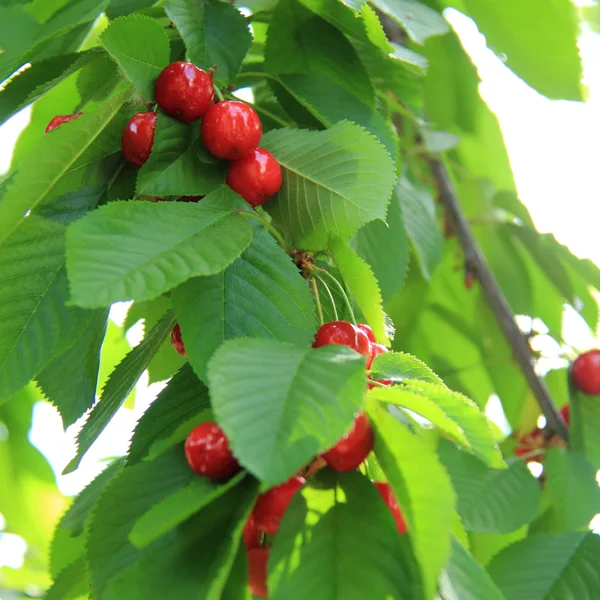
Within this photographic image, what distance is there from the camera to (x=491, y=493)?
1.14m

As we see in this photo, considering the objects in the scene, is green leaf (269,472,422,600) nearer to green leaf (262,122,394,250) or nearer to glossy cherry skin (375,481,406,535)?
glossy cherry skin (375,481,406,535)

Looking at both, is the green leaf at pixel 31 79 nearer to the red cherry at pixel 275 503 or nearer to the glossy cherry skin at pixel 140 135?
the glossy cherry skin at pixel 140 135

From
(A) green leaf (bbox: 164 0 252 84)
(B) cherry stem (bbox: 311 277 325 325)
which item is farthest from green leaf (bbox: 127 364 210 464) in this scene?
(A) green leaf (bbox: 164 0 252 84)

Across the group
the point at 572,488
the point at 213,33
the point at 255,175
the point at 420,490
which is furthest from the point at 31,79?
the point at 572,488

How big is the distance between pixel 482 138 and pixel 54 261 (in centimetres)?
143

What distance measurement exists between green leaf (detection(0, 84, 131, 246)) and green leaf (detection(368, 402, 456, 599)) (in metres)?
0.36

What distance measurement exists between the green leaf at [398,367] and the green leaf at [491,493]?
53 centimetres

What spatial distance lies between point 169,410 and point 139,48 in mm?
341

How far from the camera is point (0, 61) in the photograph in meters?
0.83

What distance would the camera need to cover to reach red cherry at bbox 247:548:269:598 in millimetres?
569

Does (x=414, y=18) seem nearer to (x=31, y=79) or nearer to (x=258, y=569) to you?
(x=31, y=79)

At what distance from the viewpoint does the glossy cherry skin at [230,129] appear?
2.36ft

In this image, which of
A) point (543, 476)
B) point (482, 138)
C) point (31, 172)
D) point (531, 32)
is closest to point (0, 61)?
point (31, 172)

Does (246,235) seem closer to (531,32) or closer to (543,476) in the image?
(531,32)
